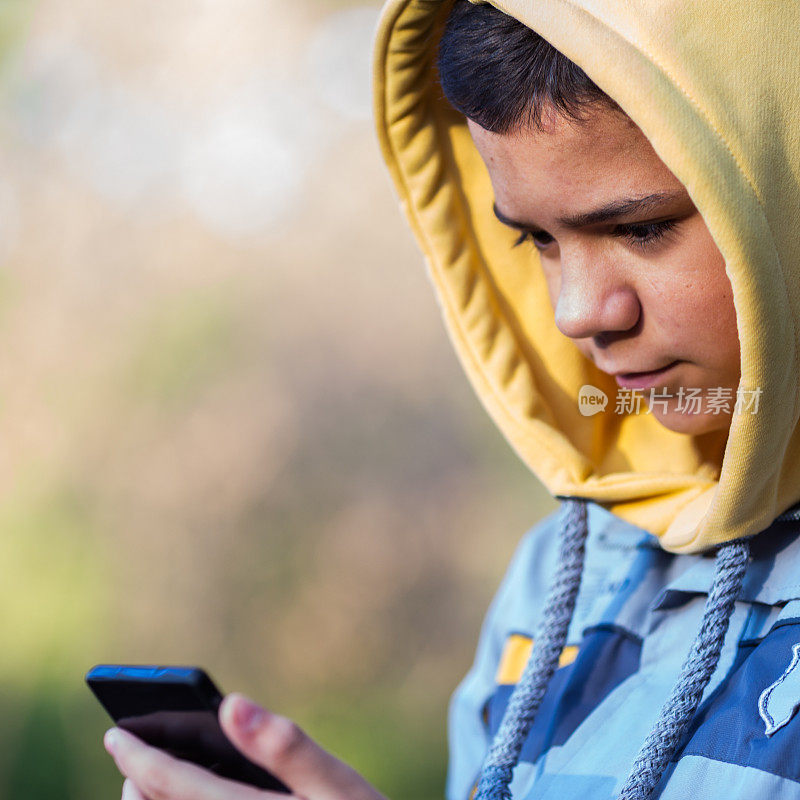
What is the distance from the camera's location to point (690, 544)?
0.66 metres

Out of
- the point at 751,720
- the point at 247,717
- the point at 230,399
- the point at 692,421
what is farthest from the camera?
the point at 230,399

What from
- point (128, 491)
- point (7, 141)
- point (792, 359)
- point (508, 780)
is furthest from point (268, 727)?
point (7, 141)

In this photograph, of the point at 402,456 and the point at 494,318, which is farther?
the point at 402,456

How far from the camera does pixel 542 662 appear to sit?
72cm

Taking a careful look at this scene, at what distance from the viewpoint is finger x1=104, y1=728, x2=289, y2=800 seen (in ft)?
1.58

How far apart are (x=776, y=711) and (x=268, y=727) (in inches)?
11.8

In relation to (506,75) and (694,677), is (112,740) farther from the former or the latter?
(506,75)

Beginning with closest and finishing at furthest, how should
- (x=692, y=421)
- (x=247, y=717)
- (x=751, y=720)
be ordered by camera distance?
(x=247, y=717), (x=751, y=720), (x=692, y=421)

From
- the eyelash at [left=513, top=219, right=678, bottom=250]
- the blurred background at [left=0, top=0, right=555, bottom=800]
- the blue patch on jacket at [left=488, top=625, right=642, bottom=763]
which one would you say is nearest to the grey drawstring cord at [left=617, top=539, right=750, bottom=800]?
the blue patch on jacket at [left=488, top=625, right=642, bottom=763]

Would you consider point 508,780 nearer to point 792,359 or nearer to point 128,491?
point 792,359

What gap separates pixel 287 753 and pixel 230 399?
7.16 ft

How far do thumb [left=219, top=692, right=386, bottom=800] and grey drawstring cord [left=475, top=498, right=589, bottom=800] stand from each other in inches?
8.1

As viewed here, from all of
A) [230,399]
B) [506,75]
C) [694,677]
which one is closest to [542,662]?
[694,677]

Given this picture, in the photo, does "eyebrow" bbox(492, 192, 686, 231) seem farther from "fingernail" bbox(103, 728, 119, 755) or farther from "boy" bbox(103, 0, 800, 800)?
"fingernail" bbox(103, 728, 119, 755)
